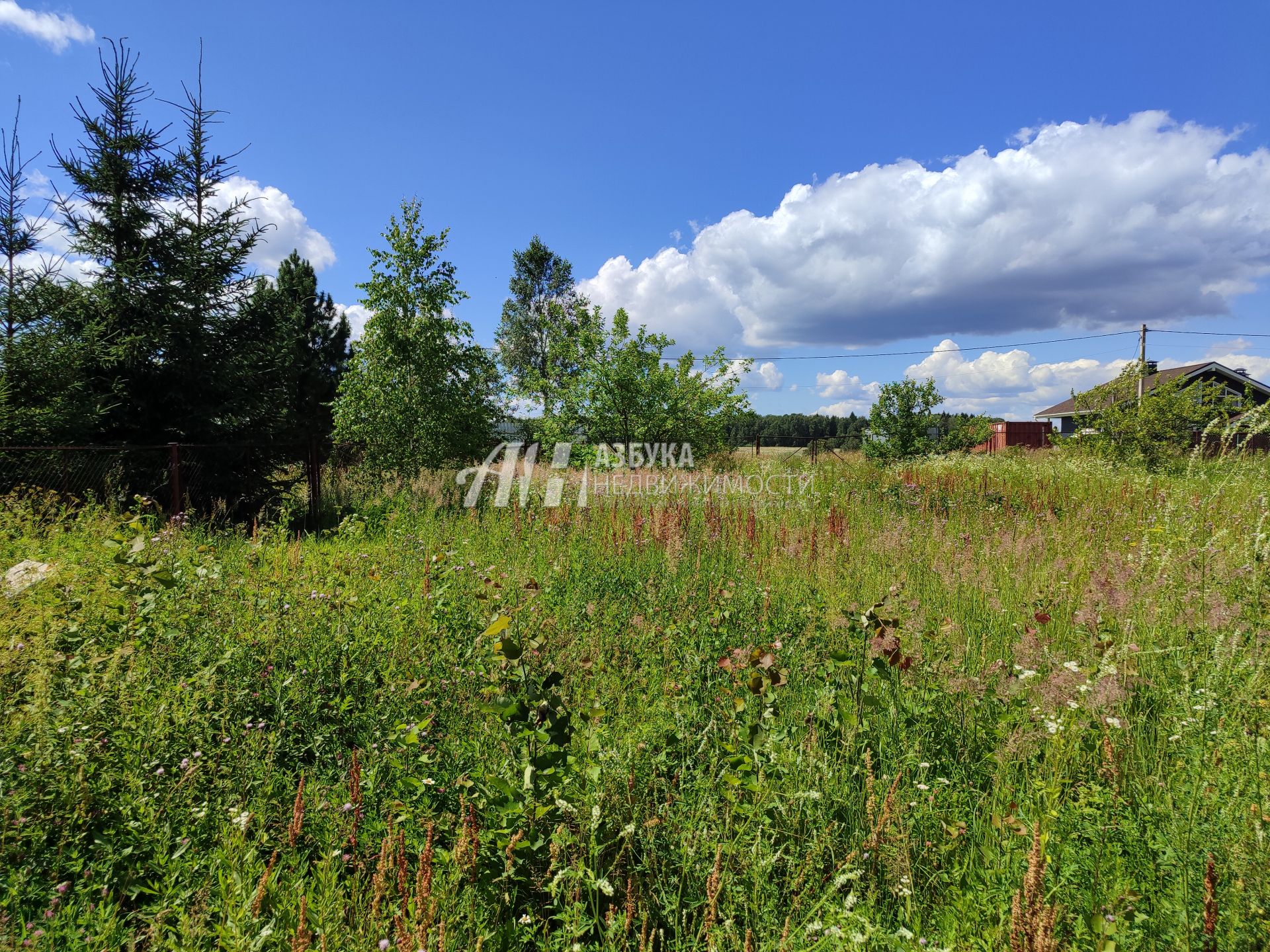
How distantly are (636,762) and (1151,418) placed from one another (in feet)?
52.1

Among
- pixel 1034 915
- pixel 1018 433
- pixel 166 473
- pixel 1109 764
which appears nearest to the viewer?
pixel 1034 915

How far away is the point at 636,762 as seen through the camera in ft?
7.15

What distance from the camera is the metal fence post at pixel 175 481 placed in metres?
8.08

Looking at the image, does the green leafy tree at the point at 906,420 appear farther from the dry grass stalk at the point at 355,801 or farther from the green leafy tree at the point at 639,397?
the dry grass stalk at the point at 355,801

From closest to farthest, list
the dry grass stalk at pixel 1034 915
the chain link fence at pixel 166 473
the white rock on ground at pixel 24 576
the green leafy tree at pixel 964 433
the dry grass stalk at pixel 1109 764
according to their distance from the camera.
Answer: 1. the dry grass stalk at pixel 1034 915
2. the dry grass stalk at pixel 1109 764
3. the white rock on ground at pixel 24 576
4. the chain link fence at pixel 166 473
5. the green leafy tree at pixel 964 433

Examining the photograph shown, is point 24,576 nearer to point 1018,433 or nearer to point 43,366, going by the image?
point 43,366

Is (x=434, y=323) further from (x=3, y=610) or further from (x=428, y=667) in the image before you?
(x=428, y=667)

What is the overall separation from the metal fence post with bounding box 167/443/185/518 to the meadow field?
480 centimetres

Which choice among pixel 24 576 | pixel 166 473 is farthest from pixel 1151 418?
pixel 166 473

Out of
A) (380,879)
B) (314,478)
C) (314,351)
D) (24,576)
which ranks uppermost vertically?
(314,351)

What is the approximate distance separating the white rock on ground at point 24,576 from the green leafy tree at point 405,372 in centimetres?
622

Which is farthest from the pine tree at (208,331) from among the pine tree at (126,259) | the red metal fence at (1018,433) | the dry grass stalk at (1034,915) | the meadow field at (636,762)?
the red metal fence at (1018,433)

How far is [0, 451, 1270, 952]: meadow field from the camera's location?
160 centimetres

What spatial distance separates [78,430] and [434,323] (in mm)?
5419
